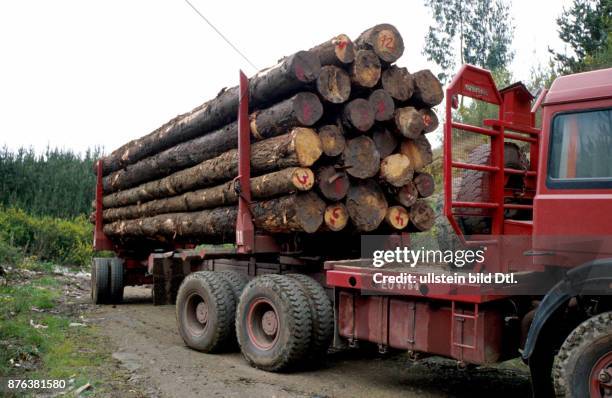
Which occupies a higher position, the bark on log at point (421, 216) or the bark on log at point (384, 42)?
the bark on log at point (384, 42)

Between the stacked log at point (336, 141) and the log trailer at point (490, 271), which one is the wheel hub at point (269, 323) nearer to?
the log trailer at point (490, 271)

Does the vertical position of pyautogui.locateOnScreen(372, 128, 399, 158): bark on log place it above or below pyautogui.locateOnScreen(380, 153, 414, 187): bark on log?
above

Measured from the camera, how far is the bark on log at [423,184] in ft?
24.6

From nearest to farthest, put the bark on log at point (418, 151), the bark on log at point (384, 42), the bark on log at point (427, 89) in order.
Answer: the bark on log at point (384, 42) < the bark on log at point (427, 89) < the bark on log at point (418, 151)

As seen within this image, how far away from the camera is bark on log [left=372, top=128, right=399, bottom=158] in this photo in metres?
7.10

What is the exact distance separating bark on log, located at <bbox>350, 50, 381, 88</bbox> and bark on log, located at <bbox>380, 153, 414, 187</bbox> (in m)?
0.91

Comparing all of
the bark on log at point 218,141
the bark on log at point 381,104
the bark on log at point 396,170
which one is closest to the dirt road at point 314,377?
the bark on log at point 396,170

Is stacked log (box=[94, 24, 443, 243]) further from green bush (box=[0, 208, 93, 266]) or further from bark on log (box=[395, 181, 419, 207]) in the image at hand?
green bush (box=[0, 208, 93, 266])

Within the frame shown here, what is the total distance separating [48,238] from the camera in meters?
20.2

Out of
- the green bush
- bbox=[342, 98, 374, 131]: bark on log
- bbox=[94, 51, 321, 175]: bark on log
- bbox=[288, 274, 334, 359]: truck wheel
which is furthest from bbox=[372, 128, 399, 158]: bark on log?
the green bush

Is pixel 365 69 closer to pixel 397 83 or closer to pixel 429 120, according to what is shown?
pixel 397 83

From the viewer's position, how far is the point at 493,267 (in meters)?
5.06

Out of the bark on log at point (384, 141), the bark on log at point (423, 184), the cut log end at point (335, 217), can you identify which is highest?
the bark on log at point (384, 141)

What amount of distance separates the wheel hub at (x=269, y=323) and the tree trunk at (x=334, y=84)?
7.98 feet
